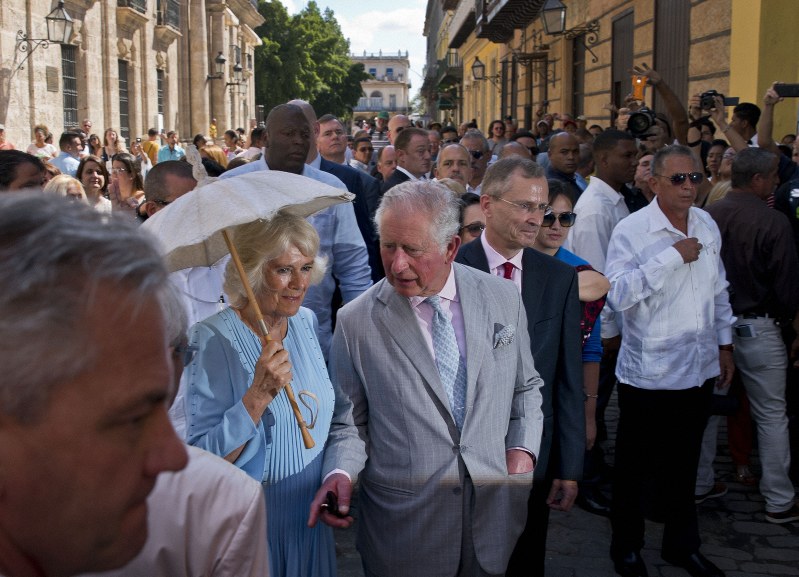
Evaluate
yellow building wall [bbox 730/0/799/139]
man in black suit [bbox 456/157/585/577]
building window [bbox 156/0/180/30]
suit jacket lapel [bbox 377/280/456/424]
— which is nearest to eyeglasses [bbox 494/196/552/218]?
man in black suit [bbox 456/157/585/577]

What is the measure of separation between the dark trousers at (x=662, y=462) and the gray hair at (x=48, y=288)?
406cm

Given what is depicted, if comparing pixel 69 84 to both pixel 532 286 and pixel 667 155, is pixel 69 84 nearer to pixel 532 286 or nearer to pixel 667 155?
pixel 667 155

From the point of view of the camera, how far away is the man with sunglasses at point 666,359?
4.64 m

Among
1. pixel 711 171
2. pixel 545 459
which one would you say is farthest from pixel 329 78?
pixel 545 459

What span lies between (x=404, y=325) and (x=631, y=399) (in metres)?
2.14

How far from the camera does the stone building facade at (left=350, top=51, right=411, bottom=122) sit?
156375 mm

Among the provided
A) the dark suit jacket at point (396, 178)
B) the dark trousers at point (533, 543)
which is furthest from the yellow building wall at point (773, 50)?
the dark trousers at point (533, 543)

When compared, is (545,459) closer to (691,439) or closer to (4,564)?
(691,439)

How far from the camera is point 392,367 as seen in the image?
311cm

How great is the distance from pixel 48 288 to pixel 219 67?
35.6 meters

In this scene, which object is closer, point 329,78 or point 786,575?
point 786,575

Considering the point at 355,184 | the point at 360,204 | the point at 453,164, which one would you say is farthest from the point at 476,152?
the point at 360,204

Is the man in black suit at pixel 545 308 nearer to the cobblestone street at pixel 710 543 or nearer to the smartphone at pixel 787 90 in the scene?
the cobblestone street at pixel 710 543

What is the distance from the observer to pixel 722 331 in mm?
4988
